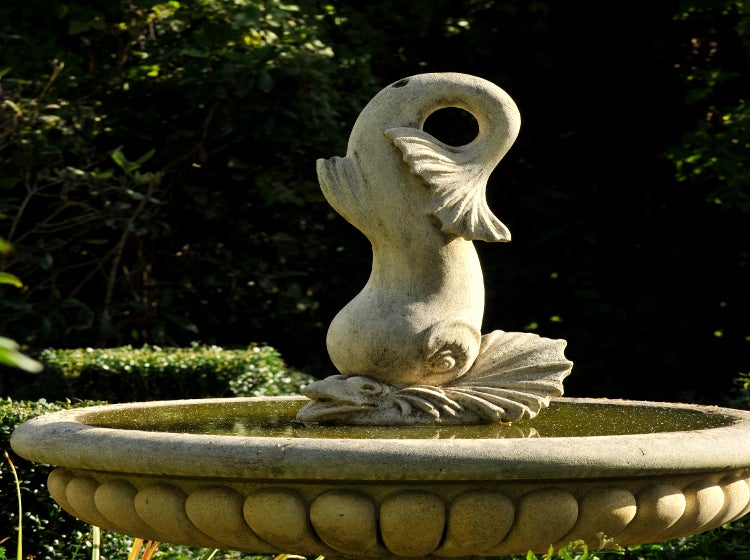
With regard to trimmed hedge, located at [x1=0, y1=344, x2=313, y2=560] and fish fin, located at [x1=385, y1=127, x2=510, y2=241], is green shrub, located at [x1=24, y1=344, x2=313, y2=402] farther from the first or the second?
fish fin, located at [x1=385, y1=127, x2=510, y2=241]

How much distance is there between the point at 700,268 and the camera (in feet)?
32.9

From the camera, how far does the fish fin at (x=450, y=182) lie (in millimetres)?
4070

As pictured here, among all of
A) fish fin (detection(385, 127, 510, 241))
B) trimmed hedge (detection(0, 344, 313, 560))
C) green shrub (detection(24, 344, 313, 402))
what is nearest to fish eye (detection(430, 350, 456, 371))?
fish fin (detection(385, 127, 510, 241))

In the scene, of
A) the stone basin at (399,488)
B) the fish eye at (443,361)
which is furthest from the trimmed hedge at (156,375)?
the stone basin at (399,488)

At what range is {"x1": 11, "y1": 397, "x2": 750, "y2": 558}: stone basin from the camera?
2877 mm

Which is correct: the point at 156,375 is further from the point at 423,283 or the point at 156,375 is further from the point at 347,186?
the point at 423,283

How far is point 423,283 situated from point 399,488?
1305 millimetres

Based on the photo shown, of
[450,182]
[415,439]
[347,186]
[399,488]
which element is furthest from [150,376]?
[399,488]

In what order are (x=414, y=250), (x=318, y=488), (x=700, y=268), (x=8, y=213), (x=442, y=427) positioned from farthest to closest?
1. (x=700, y=268)
2. (x=8, y=213)
3. (x=414, y=250)
4. (x=442, y=427)
5. (x=318, y=488)

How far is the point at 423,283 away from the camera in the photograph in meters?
4.10

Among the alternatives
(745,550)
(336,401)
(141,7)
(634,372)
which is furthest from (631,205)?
(336,401)

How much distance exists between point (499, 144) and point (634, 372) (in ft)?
21.0

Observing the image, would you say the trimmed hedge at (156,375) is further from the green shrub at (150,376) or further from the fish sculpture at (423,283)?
the fish sculpture at (423,283)

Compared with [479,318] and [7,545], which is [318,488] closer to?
[479,318]
